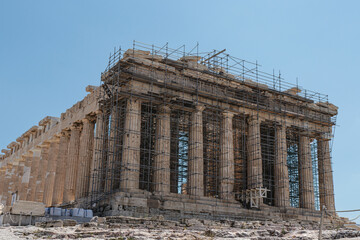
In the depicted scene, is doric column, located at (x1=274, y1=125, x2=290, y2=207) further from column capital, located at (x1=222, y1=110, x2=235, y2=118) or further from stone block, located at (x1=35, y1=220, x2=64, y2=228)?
stone block, located at (x1=35, y1=220, x2=64, y2=228)

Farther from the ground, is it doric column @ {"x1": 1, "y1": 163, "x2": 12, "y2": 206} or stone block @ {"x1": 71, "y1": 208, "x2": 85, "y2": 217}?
doric column @ {"x1": 1, "y1": 163, "x2": 12, "y2": 206}

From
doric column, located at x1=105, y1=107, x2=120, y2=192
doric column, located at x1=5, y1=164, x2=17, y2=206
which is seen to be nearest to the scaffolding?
doric column, located at x1=105, y1=107, x2=120, y2=192

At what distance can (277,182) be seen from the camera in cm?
3978

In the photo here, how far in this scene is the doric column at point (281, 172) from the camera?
129 ft

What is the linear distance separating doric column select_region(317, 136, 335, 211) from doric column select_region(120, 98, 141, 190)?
17.7 metres

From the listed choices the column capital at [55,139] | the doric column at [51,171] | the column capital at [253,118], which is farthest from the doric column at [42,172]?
the column capital at [253,118]

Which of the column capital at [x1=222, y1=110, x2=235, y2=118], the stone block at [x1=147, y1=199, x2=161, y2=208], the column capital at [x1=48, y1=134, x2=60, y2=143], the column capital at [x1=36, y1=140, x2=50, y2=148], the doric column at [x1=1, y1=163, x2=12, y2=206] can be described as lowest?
the stone block at [x1=147, y1=199, x2=161, y2=208]

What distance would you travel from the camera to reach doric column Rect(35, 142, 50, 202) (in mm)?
43125

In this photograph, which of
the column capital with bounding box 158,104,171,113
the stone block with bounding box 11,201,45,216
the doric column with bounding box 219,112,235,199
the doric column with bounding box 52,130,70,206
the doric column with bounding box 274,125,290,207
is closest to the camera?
the stone block with bounding box 11,201,45,216

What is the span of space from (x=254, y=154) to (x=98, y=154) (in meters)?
12.0

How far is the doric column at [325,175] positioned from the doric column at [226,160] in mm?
9815

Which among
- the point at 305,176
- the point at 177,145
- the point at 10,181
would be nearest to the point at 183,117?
the point at 177,145

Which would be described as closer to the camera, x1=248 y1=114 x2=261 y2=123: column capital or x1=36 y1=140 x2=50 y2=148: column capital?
x1=248 y1=114 x2=261 y2=123: column capital

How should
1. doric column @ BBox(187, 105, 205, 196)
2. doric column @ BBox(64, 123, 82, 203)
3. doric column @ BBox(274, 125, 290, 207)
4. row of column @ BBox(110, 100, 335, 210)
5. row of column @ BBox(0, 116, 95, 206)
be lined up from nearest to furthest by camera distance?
1. row of column @ BBox(110, 100, 335, 210)
2. doric column @ BBox(187, 105, 205, 196)
3. row of column @ BBox(0, 116, 95, 206)
4. doric column @ BBox(64, 123, 82, 203)
5. doric column @ BBox(274, 125, 290, 207)
